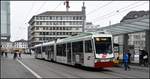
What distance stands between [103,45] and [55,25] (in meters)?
135

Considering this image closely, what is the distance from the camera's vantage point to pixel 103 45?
1137 inches

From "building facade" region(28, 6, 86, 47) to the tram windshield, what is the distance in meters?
128

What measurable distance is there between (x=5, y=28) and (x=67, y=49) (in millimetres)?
41433

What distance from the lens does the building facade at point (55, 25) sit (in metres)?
161

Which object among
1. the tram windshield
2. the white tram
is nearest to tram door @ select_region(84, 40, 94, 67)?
the white tram

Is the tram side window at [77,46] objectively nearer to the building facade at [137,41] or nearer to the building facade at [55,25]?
the building facade at [137,41]

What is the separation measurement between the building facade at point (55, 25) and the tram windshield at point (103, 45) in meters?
128

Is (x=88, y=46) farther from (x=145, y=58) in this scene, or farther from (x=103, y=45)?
(x=145, y=58)

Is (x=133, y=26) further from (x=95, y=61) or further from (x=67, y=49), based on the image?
(x=95, y=61)

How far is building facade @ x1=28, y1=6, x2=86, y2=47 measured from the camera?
6334 inches

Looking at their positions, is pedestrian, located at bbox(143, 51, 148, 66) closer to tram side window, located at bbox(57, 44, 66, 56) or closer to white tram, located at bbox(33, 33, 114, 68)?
white tram, located at bbox(33, 33, 114, 68)

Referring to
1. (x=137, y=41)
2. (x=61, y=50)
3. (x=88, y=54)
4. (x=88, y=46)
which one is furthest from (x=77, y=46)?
(x=61, y=50)

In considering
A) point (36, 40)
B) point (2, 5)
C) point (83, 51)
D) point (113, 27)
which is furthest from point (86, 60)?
point (36, 40)

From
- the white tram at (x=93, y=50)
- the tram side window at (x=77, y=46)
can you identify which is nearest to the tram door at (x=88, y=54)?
the white tram at (x=93, y=50)
